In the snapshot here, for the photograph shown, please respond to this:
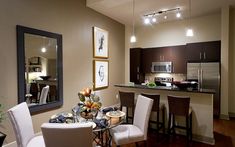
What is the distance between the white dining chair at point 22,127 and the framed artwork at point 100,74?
267cm

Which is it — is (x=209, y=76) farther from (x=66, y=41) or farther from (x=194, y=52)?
(x=66, y=41)

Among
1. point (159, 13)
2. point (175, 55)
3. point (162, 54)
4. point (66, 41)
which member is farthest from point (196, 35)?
point (66, 41)

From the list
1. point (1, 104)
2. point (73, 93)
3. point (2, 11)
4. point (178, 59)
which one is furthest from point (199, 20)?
point (1, 104)

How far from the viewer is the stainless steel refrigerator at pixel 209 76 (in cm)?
458

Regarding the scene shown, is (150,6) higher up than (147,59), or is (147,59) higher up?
(150,6)

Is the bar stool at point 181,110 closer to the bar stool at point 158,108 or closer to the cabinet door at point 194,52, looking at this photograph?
the bar stool at point 158,108

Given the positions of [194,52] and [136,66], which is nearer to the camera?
[194,52]

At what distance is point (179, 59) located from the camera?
5504 mm

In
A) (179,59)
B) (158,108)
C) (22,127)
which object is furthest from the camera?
(179,59)

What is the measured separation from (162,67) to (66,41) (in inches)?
137

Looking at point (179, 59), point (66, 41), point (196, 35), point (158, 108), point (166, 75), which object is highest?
point (196, 35)

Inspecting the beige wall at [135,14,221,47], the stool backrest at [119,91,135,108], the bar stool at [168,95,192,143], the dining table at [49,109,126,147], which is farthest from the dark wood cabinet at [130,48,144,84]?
the dining table at [49,109,126,147]

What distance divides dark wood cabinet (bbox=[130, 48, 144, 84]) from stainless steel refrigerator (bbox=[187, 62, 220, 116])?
6.29 ft

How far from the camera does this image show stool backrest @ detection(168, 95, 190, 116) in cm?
294
